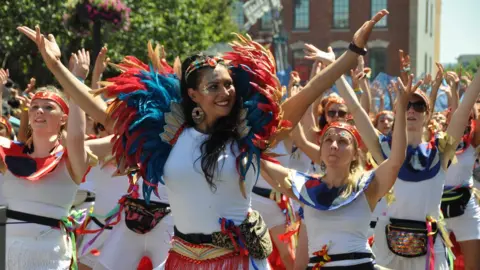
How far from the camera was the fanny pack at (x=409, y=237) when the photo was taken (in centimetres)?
656

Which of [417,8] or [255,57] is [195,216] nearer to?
[255,57]

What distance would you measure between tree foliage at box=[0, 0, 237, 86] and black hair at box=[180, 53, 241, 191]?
15.9 m

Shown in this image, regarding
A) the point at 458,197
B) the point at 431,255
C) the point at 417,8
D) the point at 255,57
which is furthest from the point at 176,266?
the point at 417,8

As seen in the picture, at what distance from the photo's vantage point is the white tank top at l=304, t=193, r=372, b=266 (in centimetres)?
530

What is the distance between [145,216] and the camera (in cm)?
678

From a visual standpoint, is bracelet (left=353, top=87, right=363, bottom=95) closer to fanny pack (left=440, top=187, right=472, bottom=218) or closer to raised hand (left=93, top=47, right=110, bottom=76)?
fanny pack (left=440, top=187, right=472, bottom=218)

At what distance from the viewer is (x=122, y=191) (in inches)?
297

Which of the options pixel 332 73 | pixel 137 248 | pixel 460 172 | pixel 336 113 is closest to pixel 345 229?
pixel 332 73

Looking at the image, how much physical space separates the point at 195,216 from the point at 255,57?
0.82 meters

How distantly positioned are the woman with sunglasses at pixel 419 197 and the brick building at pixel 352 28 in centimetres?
4079

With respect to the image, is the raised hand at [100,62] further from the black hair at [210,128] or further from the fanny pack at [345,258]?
the fanny pack at [345,258]

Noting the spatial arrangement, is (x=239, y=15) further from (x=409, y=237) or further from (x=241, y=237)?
(x=241, y=237)

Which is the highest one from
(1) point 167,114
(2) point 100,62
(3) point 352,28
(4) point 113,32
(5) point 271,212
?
(2) point 100,62

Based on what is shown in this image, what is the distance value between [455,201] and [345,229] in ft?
10.0
